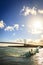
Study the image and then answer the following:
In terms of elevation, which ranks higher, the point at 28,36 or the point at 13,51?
the point at 28,36

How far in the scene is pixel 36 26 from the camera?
2406 millimetres

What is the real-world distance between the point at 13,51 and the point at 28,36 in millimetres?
287

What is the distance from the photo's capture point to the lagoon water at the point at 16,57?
2.27m

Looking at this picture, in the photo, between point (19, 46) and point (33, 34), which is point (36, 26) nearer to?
point (33, 34)

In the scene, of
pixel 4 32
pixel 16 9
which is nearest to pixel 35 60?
pixel 4 32

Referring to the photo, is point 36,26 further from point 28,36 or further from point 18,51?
point 18,51

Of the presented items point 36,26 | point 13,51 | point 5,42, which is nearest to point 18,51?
point 13,51

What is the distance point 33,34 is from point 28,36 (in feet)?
0.24

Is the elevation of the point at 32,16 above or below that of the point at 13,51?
above

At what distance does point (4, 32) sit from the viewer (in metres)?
2.42

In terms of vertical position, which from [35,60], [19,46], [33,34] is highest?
[33,34]

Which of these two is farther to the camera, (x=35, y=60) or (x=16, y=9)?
(x=16, y=9)

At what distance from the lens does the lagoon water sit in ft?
7.43

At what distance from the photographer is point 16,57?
233cm
